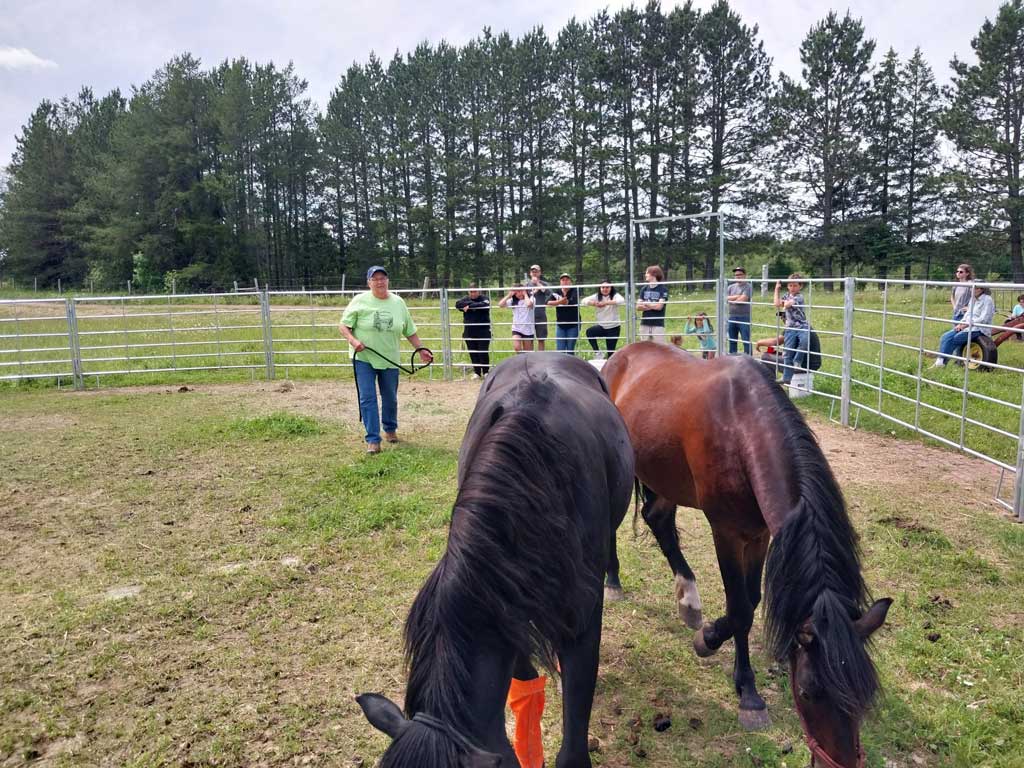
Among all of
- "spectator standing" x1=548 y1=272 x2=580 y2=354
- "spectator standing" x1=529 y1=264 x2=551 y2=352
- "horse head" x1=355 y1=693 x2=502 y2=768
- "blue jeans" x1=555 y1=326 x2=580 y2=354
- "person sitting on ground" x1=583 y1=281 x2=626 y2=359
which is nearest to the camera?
"horse head" x1=355 y1=693 x2=502 y2=768

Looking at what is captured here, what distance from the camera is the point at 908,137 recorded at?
31047 millimetres

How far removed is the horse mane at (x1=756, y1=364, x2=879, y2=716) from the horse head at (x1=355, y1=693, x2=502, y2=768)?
1.02m

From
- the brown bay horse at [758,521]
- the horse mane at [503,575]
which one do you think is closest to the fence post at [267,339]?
the brown bay horse at [758,521]

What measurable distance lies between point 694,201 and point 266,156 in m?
25.0

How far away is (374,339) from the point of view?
6.20 meters

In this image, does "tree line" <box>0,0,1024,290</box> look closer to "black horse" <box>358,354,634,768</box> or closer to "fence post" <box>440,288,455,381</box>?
"fence post" <box>440,288,455,381</box>

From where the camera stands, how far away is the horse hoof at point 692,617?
3217mm

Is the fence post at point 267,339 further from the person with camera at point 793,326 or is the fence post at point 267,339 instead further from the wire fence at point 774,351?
the person with camera at point 793,326

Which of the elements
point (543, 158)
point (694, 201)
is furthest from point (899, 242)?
point (543, 158)

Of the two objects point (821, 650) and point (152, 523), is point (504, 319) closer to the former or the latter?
point (152, 523)

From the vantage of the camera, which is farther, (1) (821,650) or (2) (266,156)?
(2) (266,156)

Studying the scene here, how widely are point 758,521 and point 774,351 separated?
7.41 metres

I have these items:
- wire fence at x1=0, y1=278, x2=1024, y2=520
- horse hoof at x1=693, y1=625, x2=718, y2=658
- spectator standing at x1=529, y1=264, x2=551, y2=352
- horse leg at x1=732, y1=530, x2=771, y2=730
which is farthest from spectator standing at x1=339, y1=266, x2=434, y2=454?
spectator standing at x1=529, y1=264, x2=551, y2=352

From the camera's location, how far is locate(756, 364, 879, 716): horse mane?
1.72 metres
